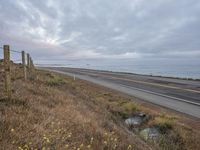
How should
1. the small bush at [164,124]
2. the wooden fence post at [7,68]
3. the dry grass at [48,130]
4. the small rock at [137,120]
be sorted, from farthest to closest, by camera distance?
1. the small rock at [137,120]
2. the small bush at [164,124]
3. the wooden fence post at [7,68]
4. the dry grass at [48,130]

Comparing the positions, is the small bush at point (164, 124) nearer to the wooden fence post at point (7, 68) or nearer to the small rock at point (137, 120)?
the small rock at point (137, 120)

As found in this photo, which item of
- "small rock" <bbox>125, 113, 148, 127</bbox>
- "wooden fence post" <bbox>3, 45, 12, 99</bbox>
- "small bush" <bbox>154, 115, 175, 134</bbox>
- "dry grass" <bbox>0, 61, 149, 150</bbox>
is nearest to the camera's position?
"dry grass" <bbox>0, 61, 149, 150</bbox>

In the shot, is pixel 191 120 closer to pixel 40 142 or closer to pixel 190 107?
pixel 190 107

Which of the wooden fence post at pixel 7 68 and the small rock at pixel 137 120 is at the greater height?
the wooden fence post at pixel 7 68

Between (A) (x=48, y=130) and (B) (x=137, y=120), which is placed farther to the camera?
(B) (x=137, y=120)

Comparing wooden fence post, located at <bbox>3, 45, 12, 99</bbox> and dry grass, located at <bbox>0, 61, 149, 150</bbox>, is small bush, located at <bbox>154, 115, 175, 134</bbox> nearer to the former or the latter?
dry grass, located at <bbox>0, 61, 149, 150</bbox>

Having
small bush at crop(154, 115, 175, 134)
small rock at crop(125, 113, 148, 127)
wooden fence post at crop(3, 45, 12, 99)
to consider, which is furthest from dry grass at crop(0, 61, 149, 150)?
small bush at crop(154, 115, 175, 134)

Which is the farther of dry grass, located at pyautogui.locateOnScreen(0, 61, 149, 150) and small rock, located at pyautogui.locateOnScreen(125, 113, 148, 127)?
small rock, located at pyautogui.locateOnScreen(125, 113, 148, 127)

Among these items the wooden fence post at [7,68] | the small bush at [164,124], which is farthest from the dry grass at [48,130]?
the small bush at [164,124]

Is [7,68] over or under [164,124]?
over

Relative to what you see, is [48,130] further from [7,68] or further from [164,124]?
[164,124]

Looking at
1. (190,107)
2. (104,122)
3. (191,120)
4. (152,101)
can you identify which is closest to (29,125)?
(104,122)

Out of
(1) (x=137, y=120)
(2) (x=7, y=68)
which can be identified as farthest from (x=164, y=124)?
(2) (x=7, y=68)

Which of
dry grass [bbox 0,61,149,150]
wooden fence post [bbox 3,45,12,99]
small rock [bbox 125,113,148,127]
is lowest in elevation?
small rock [bbox 125,113,148,127]
